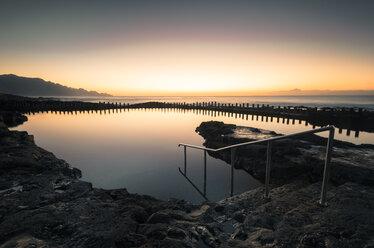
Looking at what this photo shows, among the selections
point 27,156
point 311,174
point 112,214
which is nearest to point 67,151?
point 27,156

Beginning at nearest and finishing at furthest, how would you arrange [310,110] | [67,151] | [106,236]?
[106,236], [67,151], [310,110]

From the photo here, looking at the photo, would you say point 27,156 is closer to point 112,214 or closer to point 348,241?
point 112,214

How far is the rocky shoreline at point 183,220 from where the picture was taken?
2545mm

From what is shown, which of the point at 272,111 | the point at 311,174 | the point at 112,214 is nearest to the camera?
the point at 112,214

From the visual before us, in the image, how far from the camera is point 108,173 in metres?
9.25

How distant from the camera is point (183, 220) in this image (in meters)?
3.52

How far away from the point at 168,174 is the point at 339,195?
22.5 feet

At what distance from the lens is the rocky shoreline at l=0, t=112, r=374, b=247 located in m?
2.54

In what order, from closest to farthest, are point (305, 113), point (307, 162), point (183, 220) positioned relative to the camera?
1. point (183, 220)
2. point (307, 162)
3. point (305, 113)

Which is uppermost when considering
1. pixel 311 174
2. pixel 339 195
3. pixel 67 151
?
pixel 339 195

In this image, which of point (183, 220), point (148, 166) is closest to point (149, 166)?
point (148, 166)

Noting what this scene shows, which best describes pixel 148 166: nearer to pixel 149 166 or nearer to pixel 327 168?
pixel 149 166

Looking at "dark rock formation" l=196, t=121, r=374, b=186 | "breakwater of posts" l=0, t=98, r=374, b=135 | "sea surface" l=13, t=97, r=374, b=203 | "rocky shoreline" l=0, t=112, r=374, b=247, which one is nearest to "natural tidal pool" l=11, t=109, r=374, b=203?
"sea surface" l=13, t=97, r=374, b=203

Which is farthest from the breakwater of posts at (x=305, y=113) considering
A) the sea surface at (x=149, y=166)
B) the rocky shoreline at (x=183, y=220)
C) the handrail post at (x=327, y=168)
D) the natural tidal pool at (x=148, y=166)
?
the handrail post at (x=327, y=168)
